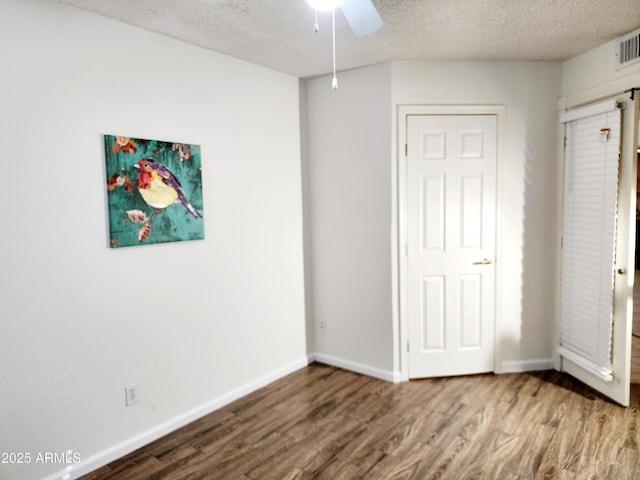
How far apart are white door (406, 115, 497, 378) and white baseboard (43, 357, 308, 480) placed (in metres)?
1.13

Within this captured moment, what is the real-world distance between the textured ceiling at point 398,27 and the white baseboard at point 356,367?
2.41 meters

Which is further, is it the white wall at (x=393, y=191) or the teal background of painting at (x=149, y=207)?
the white wall at (x=393, y=191)

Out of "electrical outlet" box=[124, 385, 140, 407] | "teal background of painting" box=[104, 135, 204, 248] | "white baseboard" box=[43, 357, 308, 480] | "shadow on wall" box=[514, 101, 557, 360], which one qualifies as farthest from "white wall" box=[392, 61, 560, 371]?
"electrical outlet" box=[124, 385, 140, 407]

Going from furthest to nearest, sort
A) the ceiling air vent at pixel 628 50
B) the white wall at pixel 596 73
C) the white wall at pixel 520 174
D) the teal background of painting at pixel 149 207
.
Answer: the white wall at pixel 520 174 → the white wall at pixel 596 73 → the ceiling air vent at pixel 628 50 → the teal background of painting at pixel 149 207

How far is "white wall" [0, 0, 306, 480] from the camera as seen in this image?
2.11 m

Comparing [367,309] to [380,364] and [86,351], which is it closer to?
[380,364]

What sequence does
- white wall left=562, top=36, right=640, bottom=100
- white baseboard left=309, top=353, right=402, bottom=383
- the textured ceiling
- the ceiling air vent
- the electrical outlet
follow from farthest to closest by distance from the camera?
white baseboard left=309, top=353, right=402, bottom=383
white wall left=562, top=36, right=640, bottom=100
the ceiling air vent
the electrical outlet
the textured ceiling

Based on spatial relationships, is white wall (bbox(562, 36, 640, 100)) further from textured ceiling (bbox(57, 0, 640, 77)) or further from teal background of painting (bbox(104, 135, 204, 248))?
teal background of painting (bbox(104, 135, 204, 248))

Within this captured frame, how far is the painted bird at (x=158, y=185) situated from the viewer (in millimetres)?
2572

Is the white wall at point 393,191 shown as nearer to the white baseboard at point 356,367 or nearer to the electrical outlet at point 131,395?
the white baseboard at point 356,367

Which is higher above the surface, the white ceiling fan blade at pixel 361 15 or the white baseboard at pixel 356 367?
the white ceiling fan blade at pixel 361 15

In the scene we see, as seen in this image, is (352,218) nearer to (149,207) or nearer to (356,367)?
(356,367)


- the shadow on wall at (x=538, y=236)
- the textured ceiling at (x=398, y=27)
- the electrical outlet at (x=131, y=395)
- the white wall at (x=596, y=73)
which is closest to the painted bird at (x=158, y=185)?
the textured ceiling at (x=398, y=27)

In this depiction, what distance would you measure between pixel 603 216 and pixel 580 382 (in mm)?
1285
